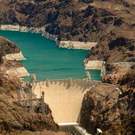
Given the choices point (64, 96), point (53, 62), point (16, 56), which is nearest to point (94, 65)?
point (53, 62)

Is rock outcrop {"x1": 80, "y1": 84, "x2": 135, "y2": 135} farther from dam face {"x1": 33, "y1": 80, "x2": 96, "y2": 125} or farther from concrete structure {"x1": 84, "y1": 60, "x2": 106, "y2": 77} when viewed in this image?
concrete structure {"x1": 84, "y1": 60, "x2": 106, "y2": 77}

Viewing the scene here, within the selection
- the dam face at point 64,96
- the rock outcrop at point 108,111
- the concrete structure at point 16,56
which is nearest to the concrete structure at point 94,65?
the concrete structure at point 16,56

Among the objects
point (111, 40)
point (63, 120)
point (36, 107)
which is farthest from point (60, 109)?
point (111, 40)

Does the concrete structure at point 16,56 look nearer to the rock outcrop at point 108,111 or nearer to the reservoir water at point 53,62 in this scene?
the reservoir water at point 53,62

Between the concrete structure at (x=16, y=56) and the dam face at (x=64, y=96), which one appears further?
the concrete structure at (x=16, y=56)

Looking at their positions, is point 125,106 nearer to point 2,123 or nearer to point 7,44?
point 2,123

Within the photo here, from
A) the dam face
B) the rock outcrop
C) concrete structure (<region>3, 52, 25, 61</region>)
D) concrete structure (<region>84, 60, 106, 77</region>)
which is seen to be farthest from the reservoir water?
the rock outcrop
